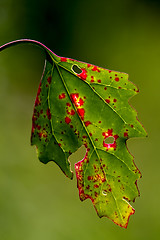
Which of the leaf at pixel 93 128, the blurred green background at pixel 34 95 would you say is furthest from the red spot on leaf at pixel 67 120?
the blurred green background at pixel 34 95

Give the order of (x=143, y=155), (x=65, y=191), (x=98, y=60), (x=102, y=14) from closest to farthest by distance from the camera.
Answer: (x=65, y=191)
(x=143, y=155)
(x=98, y=60)
(x=102, y=14)

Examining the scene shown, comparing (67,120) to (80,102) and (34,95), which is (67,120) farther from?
(34,95)

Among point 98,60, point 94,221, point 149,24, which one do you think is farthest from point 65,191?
point 149,24

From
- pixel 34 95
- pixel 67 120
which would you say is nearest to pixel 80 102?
pixel 67 120

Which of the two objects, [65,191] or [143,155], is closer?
[65,191]

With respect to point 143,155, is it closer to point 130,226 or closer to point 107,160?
point 130,226

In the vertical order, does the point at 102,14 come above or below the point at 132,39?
above

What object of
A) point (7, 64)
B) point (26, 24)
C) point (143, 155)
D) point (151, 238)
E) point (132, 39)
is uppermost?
point (26, 24)
